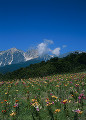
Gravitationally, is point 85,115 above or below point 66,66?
below

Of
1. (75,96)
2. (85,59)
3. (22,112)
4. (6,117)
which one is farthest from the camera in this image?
(85,59)

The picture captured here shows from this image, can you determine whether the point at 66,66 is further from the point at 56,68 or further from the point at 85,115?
the point at 85,115

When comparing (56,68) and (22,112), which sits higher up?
(56,68)

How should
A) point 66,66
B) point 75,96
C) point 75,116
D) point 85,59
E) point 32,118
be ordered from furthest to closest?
1. point 85,59
2. point 66,66
3. point 75,96
4. point 32,118
5. point 75,116

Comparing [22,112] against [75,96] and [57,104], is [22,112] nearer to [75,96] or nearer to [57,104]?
[57,104]

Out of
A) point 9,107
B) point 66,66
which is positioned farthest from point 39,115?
point 66,66

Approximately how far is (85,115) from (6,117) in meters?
3.21

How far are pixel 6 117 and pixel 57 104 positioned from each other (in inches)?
92.0

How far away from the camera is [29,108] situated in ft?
18.0

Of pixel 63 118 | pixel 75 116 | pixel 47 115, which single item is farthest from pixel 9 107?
pixel 75 116

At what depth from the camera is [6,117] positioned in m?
4.89

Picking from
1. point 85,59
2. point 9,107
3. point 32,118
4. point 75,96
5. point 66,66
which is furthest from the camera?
point 85,59

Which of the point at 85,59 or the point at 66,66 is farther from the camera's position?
the point at 85,59

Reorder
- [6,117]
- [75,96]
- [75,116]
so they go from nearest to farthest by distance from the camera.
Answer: [75,116] → [6,117] → [75,96]
